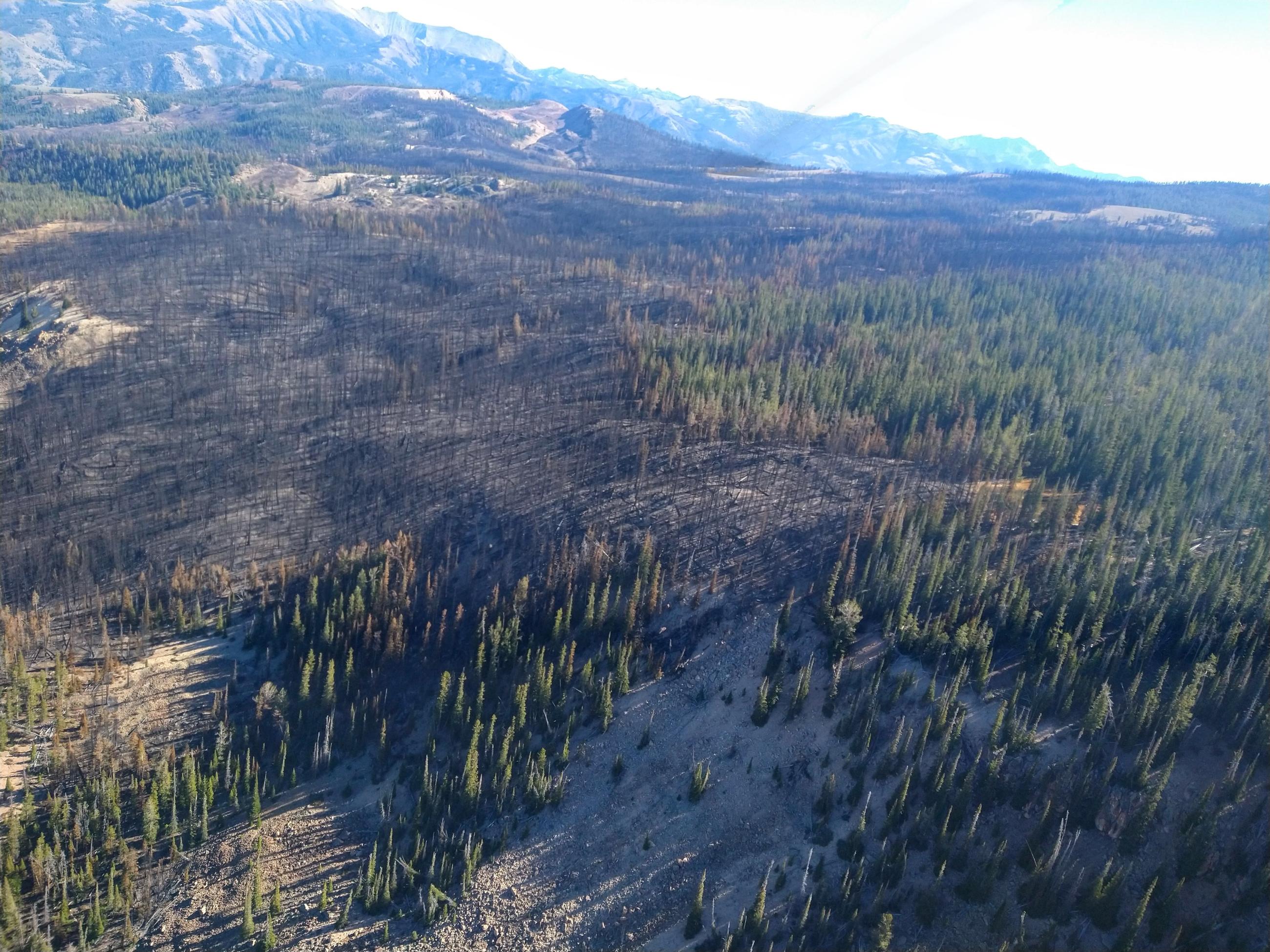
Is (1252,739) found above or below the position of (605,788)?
above

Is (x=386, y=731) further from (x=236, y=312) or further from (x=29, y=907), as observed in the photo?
(x=236, y=312)

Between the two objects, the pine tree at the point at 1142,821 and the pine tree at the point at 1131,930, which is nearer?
the pine tree at the point at 1131,930

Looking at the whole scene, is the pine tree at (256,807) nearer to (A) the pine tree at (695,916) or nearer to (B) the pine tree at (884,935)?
(A) the pine tree at (695,916)

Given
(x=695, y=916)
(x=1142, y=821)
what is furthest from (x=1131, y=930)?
(x=695, y=916)

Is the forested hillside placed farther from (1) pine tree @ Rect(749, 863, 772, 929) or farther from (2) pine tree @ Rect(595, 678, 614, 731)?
(2) pine tree @ Rect(595, 678, 614, 731)

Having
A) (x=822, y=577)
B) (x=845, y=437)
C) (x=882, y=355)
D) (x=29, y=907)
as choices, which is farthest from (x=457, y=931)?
(x=882, y=355)

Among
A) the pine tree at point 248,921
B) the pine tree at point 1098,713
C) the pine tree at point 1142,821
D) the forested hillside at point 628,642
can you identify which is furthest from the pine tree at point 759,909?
the pine tree at point 248,921

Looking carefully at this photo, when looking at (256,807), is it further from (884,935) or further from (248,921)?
(884,935)

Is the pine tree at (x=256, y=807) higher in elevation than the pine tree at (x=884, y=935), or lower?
lower
